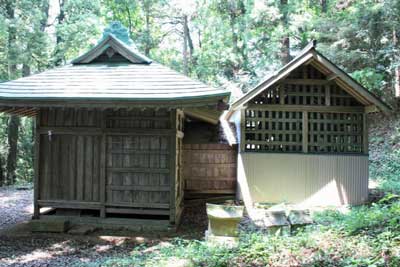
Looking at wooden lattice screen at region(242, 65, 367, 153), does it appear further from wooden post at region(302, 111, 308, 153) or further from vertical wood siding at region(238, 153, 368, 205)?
vertical wood siding at region(238, 153, 368, 205)

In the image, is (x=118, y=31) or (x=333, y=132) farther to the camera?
(x=333, y=132)

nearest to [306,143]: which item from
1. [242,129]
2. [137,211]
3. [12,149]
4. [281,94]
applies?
[281,94]

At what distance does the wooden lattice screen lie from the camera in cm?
1049

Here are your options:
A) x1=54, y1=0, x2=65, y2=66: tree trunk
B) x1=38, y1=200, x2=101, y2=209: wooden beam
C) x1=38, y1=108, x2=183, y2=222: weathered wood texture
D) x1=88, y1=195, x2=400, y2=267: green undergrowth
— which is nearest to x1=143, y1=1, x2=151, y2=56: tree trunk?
x1=54, y1=0, x2=65, y2=66: tree trunk

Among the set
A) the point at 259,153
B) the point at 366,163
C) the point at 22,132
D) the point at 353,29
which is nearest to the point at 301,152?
the point at 259,153

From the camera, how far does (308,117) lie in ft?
34.6

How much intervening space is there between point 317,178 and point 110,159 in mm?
5982

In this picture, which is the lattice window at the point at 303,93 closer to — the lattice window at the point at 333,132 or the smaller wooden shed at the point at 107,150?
the lattice window at the point at 333,132

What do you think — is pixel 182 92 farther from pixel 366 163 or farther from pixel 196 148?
pixel 366 163

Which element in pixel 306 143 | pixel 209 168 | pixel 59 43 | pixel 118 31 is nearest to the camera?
pixel 118 31

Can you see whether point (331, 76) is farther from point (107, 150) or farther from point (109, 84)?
point (107, 150)

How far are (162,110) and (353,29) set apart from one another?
10.8 metres

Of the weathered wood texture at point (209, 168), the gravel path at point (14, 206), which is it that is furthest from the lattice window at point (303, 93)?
the gravel path at point (14, 206)

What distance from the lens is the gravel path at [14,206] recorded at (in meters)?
→ 8.84
